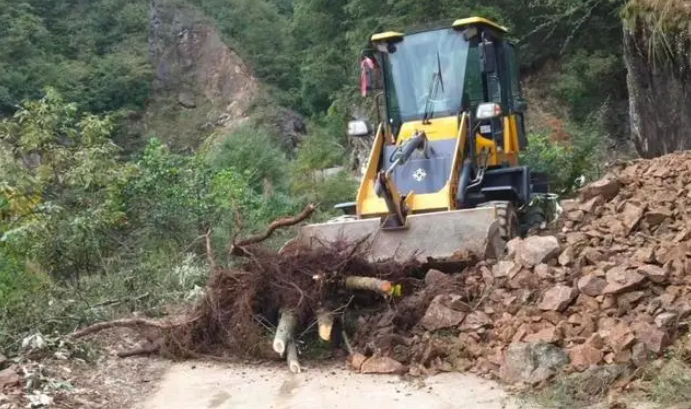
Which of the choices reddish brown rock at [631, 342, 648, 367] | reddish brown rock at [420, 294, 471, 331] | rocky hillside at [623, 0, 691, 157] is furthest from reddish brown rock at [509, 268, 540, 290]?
rocky hillside at [623, 0, 691, 157]

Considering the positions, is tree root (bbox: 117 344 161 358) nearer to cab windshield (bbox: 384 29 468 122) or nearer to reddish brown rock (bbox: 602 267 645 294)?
cab windshield (bbox: 384 29 468 122)

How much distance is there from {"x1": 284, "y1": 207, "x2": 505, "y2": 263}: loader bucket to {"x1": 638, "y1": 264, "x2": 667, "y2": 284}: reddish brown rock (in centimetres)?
155

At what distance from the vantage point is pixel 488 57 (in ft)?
28.9

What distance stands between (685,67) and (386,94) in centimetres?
372

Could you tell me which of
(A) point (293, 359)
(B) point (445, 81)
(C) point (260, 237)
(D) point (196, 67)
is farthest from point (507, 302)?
(D) point (196, 67)

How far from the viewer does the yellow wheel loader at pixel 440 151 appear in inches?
309

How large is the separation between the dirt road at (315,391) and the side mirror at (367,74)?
149 inches

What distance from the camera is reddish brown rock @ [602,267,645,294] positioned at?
6367 millimetres

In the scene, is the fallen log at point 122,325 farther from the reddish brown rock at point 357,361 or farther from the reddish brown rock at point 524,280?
the reddish brown rock at point 524,280

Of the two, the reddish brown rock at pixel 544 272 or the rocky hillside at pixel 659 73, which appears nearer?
the reddish brown rock at pixel 544 272

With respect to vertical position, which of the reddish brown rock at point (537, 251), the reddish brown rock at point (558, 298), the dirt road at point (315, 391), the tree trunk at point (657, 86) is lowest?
the dirt road at point (315, 391)

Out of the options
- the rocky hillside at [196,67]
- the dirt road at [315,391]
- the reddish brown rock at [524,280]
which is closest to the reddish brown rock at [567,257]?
the reddish brown rock at [524,280]

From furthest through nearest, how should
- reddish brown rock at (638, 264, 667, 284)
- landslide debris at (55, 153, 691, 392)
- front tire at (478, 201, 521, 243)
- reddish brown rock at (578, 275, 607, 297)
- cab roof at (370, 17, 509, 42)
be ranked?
cab roof at (370, 17, 509, 42), front tire at (478, 201, 521, 243), reddish brown rock at (578, 275, 607, 297), reddish brown rock at (638, 264, 667, 284), landslide debris at (55, 153, 691, 392)

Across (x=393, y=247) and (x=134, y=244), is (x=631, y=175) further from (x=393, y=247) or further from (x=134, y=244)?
(x=134, y=244)
